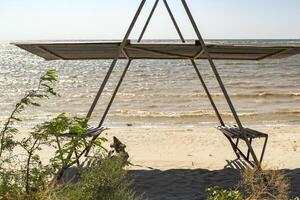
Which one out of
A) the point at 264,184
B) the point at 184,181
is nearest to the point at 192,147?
the point at 184,181

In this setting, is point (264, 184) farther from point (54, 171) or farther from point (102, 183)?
point (54, 171)

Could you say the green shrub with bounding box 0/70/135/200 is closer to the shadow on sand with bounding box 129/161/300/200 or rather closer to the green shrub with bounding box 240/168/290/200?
A: the green shrub with bounding box 240/168/290/200

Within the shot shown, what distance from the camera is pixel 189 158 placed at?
29.6ft

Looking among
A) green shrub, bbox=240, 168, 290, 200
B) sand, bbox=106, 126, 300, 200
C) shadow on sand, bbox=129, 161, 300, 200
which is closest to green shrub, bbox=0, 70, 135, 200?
green shrub, bbox=240, 168, 290, 200

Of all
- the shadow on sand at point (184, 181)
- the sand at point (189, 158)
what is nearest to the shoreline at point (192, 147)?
the sand at point (189, 158)

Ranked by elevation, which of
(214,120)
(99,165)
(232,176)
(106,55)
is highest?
(214,120)

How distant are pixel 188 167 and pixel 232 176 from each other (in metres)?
0.95

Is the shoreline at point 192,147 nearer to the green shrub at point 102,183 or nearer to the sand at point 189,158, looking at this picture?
the sand at point 189,158

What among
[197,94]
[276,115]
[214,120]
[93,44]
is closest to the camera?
[93,44]

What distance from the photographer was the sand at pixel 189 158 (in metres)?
→ 6.83

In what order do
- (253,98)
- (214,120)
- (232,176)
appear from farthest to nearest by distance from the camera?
1. (253,98)
2. (214,120)
3. (232,176)

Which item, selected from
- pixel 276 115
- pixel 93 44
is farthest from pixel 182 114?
pixel 93 44

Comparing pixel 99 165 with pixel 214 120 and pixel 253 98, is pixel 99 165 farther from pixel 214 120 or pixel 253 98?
pixel 253 98

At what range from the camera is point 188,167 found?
26.6ft
